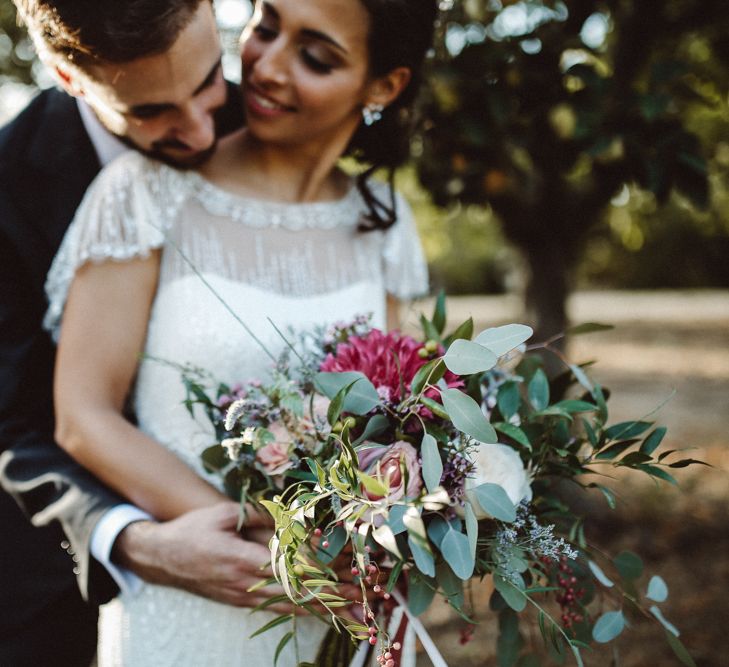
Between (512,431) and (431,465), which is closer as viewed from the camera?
(431,465)

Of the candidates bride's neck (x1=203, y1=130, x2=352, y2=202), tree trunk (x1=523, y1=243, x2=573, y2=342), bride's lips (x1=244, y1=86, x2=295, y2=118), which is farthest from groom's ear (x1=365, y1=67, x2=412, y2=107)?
tree trunk (x1=523, y1=243, x2=573, y2=342)

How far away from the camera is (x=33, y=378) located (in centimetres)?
175

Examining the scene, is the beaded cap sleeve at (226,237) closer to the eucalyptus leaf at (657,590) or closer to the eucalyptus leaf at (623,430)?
the eucalyptus leaf at (623,430)

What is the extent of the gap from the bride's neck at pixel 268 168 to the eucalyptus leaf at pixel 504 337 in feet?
3.31

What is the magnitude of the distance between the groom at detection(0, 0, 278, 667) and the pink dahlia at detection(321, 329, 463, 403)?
1.44ft

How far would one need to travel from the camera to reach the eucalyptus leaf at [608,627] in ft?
4.47

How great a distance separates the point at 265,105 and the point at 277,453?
2.84ft

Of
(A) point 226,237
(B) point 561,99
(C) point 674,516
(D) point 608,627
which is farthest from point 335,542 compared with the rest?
(C) point 674,516

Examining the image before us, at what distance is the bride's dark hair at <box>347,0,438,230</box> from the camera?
1799 millimetres

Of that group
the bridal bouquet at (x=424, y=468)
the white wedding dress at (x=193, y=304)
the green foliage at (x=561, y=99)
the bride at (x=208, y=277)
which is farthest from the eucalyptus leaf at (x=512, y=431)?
the green foliage at (x=561, y=99)

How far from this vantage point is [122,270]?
5.34 ft

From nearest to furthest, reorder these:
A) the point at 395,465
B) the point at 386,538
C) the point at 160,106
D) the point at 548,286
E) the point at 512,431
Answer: the point at 386,538 → the point at 395,465 → the point at 512,431 → the point at 160,106 → the point at 548,286

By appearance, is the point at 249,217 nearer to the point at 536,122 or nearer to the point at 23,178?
the point at 23,178

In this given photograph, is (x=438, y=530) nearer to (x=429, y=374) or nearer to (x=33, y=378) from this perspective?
(x=429, y=374)
